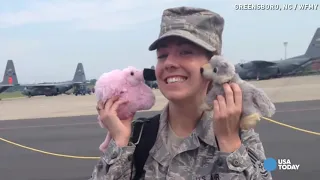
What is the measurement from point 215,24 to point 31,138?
12671mm

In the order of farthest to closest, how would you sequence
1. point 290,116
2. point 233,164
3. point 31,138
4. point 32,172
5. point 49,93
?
1. point 49,93
2. point 290,116
3. point 31,138
4. point 32,172
5. point 233,164

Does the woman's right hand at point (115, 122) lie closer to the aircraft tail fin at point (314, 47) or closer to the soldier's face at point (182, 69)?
the soldier's face at point (182, 69)

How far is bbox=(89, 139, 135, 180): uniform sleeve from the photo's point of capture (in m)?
1.90

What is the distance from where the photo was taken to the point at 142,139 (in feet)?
6.60

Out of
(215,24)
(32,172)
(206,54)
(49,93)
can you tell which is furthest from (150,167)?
(49,93)

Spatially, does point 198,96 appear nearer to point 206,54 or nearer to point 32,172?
point 206,54

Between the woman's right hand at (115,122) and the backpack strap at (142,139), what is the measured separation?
1.6 inches

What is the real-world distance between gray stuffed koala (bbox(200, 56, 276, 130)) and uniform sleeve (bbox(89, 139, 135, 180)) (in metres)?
0.44

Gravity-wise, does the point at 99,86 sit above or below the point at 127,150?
above

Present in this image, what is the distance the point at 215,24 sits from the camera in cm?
195

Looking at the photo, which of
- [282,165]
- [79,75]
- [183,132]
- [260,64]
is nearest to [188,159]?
[183,132]

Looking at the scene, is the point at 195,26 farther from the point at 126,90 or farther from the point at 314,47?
the point at 314,47

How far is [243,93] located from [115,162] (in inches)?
25.2

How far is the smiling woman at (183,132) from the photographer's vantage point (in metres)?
1.84
